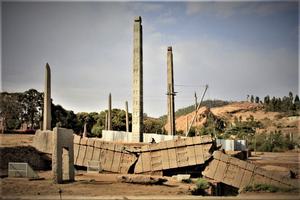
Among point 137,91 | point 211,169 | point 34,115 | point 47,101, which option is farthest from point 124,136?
point 34,115

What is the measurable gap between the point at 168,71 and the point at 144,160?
1291 centimetres

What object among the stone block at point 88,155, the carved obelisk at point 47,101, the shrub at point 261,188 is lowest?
the shrub at point 261,188

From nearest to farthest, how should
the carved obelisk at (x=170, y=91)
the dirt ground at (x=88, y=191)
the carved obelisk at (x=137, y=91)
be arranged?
the dirt ground at (x=88, y=191) → the carved obelisk at (x=137, y=91) → the carved obelisk at (x=170, y=91)

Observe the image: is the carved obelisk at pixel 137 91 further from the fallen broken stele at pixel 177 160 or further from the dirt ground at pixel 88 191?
the dirt ground at pixel 88 191

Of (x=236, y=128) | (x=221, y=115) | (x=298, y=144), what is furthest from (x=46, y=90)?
(x=221, y=115)

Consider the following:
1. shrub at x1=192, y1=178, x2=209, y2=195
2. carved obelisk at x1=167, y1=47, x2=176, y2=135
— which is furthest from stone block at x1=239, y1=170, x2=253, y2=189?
carved obelisk at x1=167, y1=47, x2=176, y2=135

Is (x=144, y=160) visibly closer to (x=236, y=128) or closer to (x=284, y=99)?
(x=236, y=128)

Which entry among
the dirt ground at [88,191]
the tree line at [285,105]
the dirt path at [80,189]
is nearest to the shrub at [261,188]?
the dirt ground at [88,191]

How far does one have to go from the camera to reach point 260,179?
14.5 meters

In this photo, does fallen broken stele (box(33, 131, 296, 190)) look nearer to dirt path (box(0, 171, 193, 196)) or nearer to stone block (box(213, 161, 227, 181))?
stone block (box(213, 161, 227, 181))

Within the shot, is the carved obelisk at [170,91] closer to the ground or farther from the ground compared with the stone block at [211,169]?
farther from the ground

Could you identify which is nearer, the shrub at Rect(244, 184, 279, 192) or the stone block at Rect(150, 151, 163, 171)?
the shrub at Rect(244, 184, 279, 192)

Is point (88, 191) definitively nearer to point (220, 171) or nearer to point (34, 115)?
point (220, 171)

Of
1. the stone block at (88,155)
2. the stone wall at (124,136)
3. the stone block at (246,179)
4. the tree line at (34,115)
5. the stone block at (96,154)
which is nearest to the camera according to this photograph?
the stone block at (246,179)
